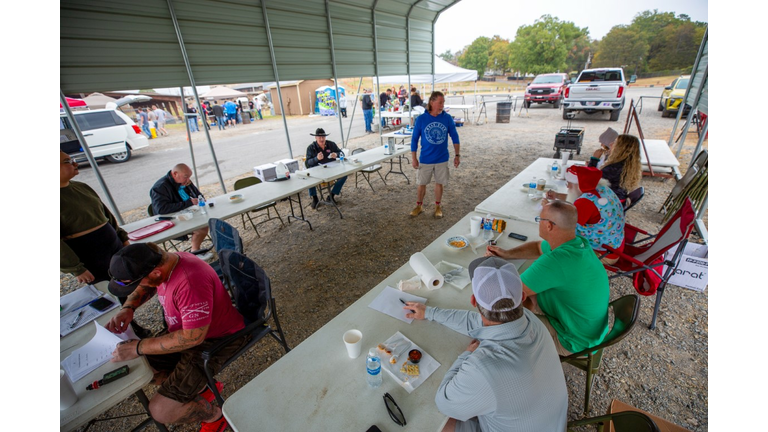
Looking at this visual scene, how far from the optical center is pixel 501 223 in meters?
2.81

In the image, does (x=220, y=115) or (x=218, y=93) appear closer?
(x=220, y=115)

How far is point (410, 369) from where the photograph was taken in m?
1.53

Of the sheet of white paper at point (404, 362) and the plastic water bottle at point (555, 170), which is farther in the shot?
the plastic water bottle at point (555, 170)

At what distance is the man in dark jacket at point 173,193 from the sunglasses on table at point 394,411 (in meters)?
3.45

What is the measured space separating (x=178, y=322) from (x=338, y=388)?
1367 mm

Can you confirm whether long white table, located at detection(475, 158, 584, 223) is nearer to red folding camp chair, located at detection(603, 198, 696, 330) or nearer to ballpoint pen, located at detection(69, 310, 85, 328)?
red folding camp chair, located at detection(603, 198, 696, 330)

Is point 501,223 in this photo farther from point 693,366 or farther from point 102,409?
point 102,409

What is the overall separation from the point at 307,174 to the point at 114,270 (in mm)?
3823

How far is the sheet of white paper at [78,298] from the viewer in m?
2.21

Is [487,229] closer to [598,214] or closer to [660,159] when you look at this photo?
[598,214]

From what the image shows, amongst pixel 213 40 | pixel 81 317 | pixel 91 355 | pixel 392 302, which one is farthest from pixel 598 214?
pixel 213 40

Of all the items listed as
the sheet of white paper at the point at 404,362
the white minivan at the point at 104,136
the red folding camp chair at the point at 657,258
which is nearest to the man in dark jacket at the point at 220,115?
the white minivan at the point at 104,136

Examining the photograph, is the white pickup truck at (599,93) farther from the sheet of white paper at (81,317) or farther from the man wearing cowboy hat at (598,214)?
the sheet of white paper at (81,317)

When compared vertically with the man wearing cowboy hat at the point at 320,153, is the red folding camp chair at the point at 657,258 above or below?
below
